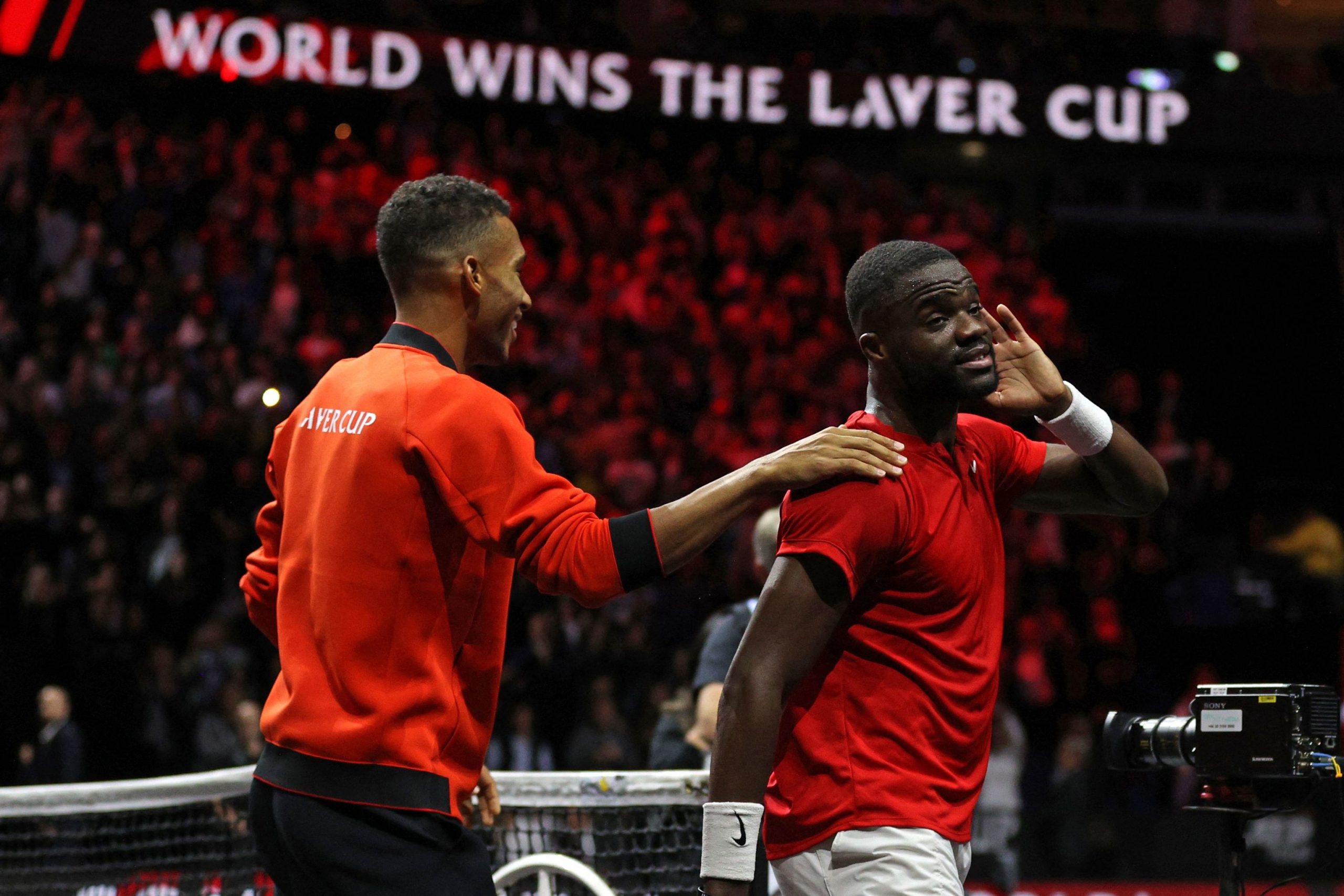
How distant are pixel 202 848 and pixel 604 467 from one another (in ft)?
19.9

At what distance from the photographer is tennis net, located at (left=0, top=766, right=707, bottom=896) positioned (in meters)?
4.32

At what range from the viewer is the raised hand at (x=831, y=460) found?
102 inches

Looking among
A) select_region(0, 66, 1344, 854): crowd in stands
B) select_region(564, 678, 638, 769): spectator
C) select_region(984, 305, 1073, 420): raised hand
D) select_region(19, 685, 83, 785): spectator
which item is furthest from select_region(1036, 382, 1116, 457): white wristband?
select_region(19, 685, 83, 785): spectator

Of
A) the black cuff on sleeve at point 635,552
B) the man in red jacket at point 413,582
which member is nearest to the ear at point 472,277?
the man in red jacket at point 413,582

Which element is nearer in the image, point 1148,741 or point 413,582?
point 413,582

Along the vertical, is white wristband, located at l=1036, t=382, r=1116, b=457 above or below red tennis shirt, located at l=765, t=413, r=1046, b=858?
above

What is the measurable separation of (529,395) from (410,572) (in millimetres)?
9633

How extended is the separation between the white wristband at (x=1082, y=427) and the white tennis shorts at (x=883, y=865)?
93 cm

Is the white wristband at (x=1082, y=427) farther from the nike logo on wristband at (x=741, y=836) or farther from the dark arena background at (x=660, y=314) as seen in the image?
the dark arena background at (x=660, y=314)

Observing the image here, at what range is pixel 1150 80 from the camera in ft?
48.9

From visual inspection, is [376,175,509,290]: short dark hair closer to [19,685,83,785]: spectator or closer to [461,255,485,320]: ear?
[461,255,485,320]: ear

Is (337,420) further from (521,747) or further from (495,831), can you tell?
(521,747)

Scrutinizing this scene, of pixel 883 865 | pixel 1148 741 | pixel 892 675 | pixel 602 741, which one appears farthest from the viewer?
pixel 602 741

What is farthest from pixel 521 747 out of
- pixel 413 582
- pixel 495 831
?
pixel 413 582
